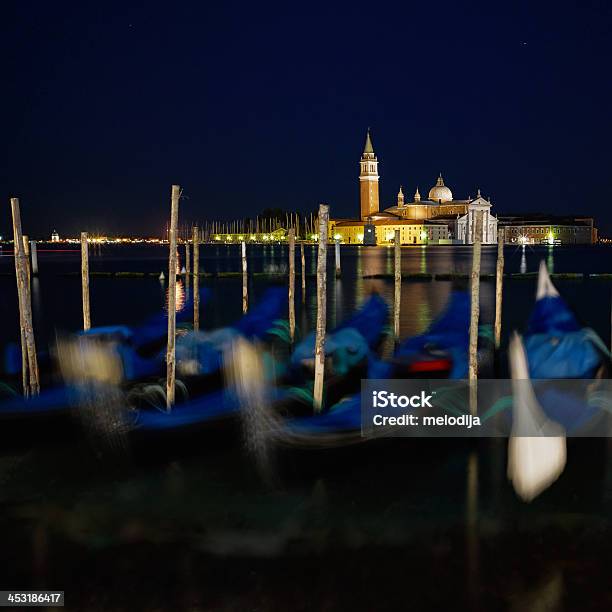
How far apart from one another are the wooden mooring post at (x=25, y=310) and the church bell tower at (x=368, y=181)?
3608 inches

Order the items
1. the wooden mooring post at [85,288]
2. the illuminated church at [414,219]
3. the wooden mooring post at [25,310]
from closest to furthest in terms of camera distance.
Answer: the wooden mooring post at [25,310] → the wooden mooring post at [85,288] → the illuminated church at [414,219]

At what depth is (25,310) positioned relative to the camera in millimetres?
8102

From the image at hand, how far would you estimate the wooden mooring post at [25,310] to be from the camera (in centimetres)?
819

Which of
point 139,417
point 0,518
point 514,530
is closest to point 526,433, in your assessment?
point 514,530

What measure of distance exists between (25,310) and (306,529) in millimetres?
4906

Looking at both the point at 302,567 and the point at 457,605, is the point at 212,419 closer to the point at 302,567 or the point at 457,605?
the point at 302,567

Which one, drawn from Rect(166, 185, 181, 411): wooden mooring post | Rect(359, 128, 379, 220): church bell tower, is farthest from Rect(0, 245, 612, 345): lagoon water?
Rect(359, 128, 379, 220): church bell tower

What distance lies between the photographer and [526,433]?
7.34m

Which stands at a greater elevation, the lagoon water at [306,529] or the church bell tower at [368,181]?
the church bell tower at [368,181]

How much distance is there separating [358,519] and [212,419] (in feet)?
10.1

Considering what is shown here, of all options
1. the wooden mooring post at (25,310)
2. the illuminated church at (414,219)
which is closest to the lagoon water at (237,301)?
the wooden mooring post at (25,310)

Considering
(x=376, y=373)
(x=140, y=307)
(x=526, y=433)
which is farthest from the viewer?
(x=140, y=307)

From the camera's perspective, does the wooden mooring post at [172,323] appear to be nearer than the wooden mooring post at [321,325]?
No

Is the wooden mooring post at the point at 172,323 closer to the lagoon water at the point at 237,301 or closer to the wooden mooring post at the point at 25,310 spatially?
the wooden mooring post at the point at 25,310
